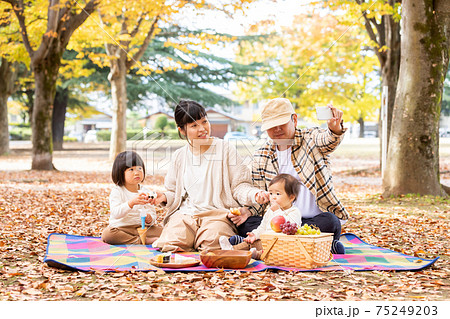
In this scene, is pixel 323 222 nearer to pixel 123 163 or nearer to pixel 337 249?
pixel 337 249

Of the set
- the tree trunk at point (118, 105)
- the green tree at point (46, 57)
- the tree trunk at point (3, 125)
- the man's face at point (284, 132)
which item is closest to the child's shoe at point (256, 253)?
the man's face at point (284, 132)

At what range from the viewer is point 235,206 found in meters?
4.64

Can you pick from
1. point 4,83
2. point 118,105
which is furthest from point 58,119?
Result: point 118,105

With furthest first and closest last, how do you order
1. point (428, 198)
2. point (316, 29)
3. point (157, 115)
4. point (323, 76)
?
point (323, 76) → point (316, 29) → point (428, 198) → point (157, 115)

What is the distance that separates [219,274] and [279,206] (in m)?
0.81

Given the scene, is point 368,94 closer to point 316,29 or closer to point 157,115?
point 316,29

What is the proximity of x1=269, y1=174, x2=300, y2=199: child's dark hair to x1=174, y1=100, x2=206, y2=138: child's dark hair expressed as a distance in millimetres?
→ 817

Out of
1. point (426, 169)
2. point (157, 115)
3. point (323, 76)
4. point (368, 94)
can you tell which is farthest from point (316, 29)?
point (157, 115)

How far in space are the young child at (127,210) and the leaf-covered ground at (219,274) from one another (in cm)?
65

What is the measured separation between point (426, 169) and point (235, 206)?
426 cm

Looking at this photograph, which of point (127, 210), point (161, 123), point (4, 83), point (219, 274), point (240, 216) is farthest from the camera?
point (4, 83)

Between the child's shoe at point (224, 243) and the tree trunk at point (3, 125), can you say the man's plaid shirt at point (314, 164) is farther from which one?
the tree trunk at point (3, 125)

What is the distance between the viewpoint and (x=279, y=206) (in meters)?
4.21

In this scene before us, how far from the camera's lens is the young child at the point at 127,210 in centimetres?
485
